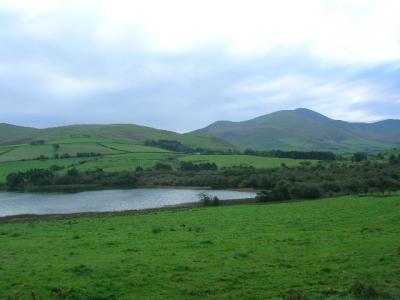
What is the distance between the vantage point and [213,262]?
21.5 m

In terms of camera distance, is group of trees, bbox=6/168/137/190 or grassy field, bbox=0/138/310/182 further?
grassy field, bbox=0/138/310/182

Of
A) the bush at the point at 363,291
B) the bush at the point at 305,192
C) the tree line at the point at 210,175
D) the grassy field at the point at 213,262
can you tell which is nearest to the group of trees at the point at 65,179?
the tree line at the point at 210,175

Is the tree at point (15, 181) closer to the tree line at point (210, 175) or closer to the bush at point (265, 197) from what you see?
the tree line at point (210, 175)

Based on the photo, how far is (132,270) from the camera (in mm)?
20062

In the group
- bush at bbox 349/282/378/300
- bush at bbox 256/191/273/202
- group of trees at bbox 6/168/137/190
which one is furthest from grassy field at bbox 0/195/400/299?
group of trees at bbox 6/168/137/190

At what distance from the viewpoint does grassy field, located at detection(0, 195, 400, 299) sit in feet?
55.0

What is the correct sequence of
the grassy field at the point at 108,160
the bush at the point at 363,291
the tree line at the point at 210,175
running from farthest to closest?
1. the grassy field at the point at 108,160
2. the tree line at the point at 210,175
3. the bush at the point at 363,291

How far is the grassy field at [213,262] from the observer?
55.0 feet

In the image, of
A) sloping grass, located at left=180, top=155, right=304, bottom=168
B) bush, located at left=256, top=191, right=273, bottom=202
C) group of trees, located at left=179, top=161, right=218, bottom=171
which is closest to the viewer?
bush, located at left=256, top=191, right=273, bottom=202

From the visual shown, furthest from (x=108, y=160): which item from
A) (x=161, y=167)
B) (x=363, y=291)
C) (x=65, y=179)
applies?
(x=363, y=291)

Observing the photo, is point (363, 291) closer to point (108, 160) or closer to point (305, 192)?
point (305, 192)

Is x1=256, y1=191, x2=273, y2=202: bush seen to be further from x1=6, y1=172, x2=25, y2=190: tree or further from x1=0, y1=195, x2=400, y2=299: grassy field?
x1=6, y1=172, x2=25, y2=190: tree

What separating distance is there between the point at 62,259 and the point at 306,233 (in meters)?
15.1

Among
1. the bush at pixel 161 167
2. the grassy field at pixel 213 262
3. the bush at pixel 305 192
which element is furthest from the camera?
the bush at pixel 161 167
